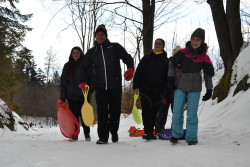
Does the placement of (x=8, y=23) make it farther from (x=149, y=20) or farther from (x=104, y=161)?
(x=104, y=161)

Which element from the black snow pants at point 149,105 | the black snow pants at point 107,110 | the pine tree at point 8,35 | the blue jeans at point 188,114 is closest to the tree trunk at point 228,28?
the black snow pants at point 149,105

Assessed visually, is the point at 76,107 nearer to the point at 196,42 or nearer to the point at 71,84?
the point at 71,84

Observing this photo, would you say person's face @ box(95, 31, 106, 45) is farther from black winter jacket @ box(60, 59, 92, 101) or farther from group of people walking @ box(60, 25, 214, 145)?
black winter jacket @ box(60, 59, 92, 101)

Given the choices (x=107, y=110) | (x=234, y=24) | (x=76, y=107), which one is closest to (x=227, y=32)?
(x=234, y=24)

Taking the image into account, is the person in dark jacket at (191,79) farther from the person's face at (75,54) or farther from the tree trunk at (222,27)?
the tree trunk at (222,27)

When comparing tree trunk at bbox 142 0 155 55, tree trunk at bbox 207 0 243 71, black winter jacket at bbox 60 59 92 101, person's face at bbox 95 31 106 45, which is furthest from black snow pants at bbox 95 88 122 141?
tree trunk at bbox 207 0 243 71

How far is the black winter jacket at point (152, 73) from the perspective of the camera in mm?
4212

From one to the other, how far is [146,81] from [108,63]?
2.67ft

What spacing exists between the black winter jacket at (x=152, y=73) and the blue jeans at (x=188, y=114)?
0.64 m

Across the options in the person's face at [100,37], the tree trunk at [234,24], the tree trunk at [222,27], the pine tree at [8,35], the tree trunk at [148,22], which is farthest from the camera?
the pine tree at [8,35]

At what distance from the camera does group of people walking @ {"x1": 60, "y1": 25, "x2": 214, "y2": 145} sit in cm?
351

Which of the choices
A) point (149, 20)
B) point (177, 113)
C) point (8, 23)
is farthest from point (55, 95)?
point (177, 113)

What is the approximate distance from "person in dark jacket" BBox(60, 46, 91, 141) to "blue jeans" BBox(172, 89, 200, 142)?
2.01m

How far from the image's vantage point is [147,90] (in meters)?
4.22
